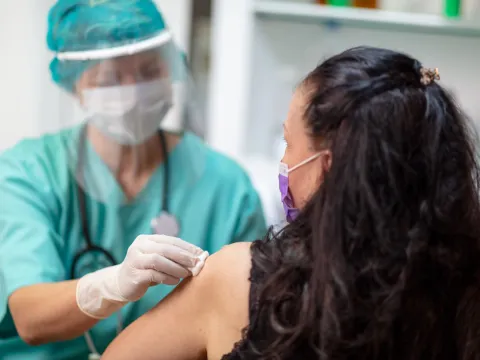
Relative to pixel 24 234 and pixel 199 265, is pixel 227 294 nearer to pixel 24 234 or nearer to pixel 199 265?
pixel 199 265

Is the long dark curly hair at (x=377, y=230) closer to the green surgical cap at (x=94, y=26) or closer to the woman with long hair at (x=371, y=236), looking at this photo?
the woman with long hair at (x=371, y=236)

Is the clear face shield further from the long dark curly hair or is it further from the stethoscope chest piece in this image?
the long dark curly hair

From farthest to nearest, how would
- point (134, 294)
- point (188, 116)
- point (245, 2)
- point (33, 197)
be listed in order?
1. point (245, 2)
2. point (188, 116)
3. point (33, 197)
4. point (134, 294)

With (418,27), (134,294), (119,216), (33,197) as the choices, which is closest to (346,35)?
(418,27)

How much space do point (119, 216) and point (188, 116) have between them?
1.28 feet

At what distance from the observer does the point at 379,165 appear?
31.4 inches

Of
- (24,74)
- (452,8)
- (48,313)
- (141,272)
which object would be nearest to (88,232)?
(48,313)

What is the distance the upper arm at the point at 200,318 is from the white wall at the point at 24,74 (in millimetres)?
1199

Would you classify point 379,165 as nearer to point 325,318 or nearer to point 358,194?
point 358,194

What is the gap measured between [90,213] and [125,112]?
25 cm

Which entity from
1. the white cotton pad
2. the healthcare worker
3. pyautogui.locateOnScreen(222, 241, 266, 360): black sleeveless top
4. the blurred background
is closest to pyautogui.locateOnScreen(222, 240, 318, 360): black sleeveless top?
pyautogui.locateOnScreen(222, 241, 266, 360): black sleeveless top

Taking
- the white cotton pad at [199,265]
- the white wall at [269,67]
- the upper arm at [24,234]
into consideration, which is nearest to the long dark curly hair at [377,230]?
the white cotton pad at [199,265]

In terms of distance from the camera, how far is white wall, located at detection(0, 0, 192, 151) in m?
2.03

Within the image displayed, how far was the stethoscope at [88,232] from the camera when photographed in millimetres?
1347
